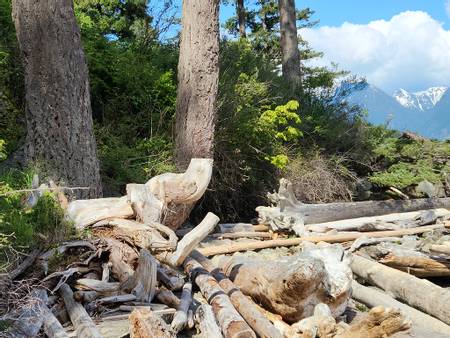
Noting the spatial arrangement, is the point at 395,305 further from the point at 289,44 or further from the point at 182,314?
the point at 289,44

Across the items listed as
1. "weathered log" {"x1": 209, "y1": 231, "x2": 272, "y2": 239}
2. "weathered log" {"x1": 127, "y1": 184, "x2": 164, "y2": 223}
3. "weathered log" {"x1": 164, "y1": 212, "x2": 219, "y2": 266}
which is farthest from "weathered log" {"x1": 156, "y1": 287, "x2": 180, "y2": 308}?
"weathered log" {"x1": 209, "y1": 231, "x2": 272, "y2": 239}

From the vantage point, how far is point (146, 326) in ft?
11.7

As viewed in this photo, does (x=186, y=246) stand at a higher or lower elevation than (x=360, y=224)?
higher

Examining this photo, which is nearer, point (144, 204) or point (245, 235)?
point (144, 204)

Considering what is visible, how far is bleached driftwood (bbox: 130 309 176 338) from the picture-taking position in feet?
11.6

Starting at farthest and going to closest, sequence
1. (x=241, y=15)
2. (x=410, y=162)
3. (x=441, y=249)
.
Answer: (x=241, y=15) < (x=410, y=162) < (x=441, y=249)

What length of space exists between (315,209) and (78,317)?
7648 millimetres

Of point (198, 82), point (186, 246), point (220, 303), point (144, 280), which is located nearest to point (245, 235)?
point (198, 82)

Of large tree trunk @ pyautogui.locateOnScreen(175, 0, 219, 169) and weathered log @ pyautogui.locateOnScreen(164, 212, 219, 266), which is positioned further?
large tree trunk @ pyautogui.locateOnScreen(175, 0, 219, 169)

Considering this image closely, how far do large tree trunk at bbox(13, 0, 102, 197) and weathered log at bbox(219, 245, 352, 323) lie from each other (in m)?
3.81

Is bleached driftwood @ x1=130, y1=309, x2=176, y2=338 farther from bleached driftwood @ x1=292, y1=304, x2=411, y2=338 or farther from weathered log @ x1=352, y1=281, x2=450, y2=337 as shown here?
weathered log @ x1=352, y1=281, x2=450, y2=337

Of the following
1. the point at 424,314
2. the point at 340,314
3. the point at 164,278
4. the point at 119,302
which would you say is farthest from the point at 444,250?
the point at 119,302

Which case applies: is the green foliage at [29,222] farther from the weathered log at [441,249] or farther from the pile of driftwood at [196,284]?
the weathered log at [441,249]

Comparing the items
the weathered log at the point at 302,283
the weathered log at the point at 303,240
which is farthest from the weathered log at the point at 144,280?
the weathered log at the point at 303,240
